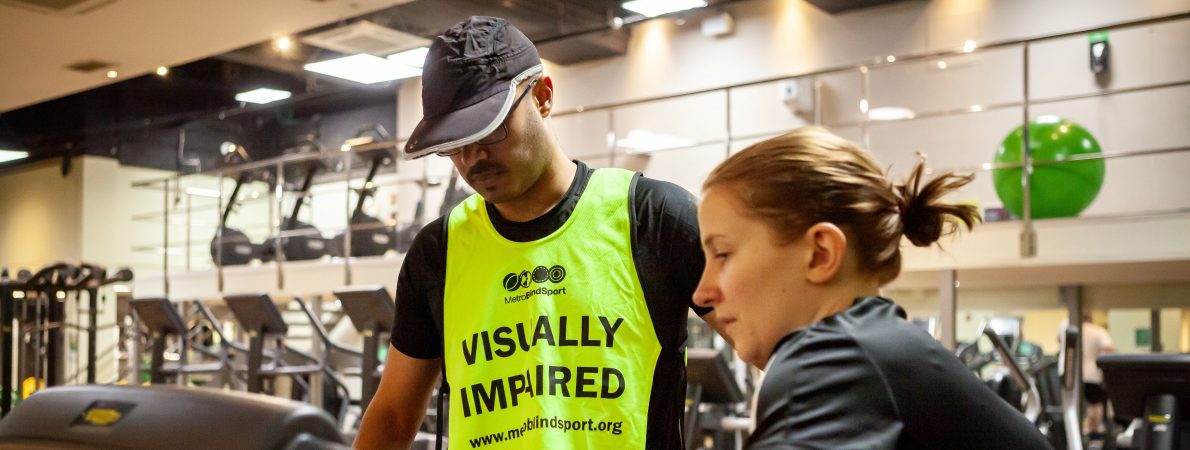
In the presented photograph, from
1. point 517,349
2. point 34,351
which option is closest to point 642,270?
point 517,349

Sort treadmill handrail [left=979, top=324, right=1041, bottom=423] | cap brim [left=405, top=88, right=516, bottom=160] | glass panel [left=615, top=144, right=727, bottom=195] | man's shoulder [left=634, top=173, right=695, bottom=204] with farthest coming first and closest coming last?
glass panel [left=615, top=144, right=727, bottom=195] < treadmill handrail [left=979, top=324, right=1041, bottom=423] < man's shoulder [left=634, top=173, right=695, bottom=204] < cap brim [left=405, top=88, right=516, bottom=160]

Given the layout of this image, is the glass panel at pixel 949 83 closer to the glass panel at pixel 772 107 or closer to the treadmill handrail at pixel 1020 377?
the glass panel at pixel 772 107

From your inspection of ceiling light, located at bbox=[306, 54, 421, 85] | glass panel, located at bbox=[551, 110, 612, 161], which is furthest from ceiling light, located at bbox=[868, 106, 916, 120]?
ceiling light, located at bbox=[306, 54, 421, 85]

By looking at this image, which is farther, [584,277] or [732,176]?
[584,277]

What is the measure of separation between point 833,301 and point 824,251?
0.15 feet

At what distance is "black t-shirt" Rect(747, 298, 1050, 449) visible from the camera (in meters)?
0.80

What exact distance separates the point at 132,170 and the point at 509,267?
1469cm

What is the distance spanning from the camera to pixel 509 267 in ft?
4.67

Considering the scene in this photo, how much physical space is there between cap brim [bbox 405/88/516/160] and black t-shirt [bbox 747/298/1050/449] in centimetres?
56

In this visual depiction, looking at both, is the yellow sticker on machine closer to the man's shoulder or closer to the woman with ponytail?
the woman with ponytail

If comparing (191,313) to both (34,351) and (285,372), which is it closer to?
(34,351)

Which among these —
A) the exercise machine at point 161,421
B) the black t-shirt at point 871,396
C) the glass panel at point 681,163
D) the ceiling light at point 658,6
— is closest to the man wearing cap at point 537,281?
the black t-shirt at point 871,396

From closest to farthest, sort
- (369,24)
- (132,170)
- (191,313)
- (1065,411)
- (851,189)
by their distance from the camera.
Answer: (851,189)
(1065,411)
(369,24)
(191,313)
(132,170)

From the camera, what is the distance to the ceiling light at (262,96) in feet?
40.8
